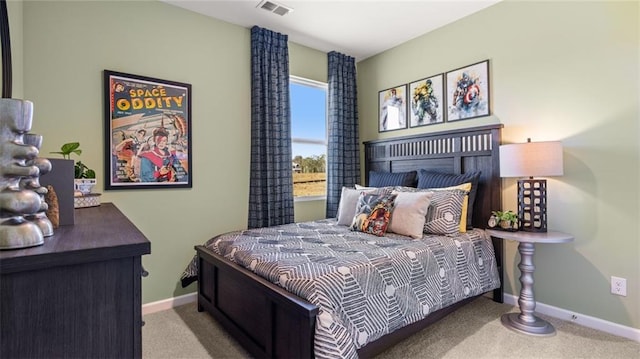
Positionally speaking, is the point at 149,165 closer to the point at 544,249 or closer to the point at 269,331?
the point at 269,331

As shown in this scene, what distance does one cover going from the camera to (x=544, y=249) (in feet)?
8.73

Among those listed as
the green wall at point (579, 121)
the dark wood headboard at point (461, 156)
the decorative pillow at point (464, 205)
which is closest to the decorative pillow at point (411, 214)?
the decorative pillow at point (464, 205)

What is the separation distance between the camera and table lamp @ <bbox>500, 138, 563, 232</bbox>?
2303 mm

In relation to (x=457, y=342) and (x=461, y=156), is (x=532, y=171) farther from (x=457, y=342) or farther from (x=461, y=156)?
(x=457, y=342)

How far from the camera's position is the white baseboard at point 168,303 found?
107 inches

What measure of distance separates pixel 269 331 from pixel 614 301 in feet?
8.20

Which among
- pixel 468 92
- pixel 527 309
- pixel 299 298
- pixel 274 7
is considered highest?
pixel 274 7

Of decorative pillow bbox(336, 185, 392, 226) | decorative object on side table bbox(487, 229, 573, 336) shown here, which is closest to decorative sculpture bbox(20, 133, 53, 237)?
decorative pillow bbox(336, 185, 392, 226)

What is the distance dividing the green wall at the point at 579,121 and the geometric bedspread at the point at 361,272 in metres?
0.55

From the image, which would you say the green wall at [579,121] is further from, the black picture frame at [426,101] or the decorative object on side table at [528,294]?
A: the black picture frame at [426,101]

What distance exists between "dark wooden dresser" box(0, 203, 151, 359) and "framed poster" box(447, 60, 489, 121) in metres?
3.17

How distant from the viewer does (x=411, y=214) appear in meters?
2.53

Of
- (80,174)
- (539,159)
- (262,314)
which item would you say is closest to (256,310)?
(262,314)

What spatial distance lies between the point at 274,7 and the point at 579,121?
8.98ft
